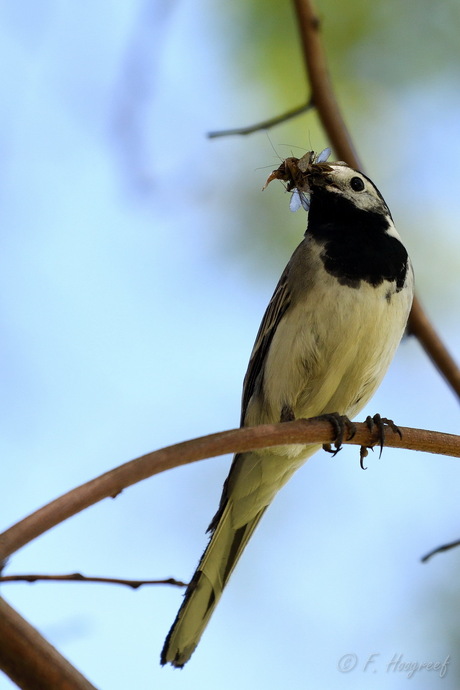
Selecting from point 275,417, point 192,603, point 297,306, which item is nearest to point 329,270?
point 297,306

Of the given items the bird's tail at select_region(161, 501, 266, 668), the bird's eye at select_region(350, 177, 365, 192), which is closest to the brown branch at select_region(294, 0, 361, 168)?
the bird's eye at select_region(350, 177, 365, 192)

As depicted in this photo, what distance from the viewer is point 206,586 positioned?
4383 millimetres

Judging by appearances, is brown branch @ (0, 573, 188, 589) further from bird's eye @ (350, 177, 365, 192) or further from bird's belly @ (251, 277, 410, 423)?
bird's eye @ (350, 177, 365, 192)

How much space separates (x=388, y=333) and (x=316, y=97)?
→ 4.68 ft

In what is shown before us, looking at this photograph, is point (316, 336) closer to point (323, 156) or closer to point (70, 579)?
point (323, 156)

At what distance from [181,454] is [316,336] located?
212 centimetres

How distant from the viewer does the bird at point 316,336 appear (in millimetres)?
4570

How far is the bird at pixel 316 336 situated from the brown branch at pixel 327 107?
0.16 meters

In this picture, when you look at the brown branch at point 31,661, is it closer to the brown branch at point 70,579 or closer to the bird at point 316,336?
the brown branch at point 70,579

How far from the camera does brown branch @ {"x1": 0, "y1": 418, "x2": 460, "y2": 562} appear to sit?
2105mm

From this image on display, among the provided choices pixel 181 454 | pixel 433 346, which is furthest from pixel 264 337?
pixel 181 454

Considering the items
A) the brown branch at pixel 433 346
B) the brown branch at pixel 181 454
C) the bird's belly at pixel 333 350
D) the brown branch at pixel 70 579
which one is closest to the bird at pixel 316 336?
the bird's belly at pixel 333 350

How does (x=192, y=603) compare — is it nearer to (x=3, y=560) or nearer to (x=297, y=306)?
(x=297, y=306)

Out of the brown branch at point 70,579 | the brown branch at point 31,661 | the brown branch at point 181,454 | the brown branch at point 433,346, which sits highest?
the brown branch at point 433,346
